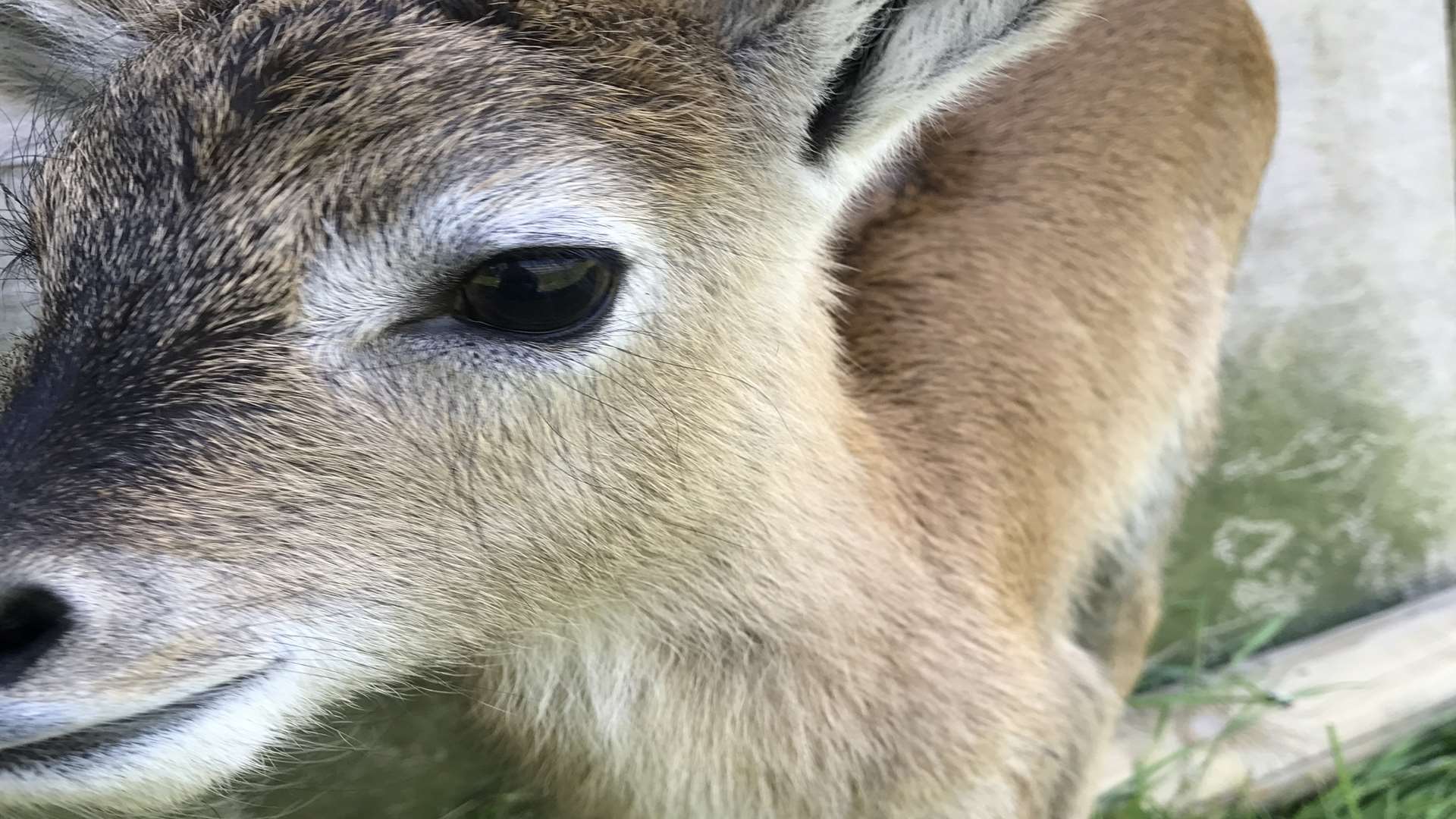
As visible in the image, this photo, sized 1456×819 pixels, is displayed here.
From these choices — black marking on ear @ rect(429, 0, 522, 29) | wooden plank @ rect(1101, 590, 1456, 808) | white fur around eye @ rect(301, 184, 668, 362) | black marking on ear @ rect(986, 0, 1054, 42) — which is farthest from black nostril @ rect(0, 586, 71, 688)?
wooden plank @ rect(1101, 590, 1456, 808)

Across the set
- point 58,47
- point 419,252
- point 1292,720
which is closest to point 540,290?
point 419,252

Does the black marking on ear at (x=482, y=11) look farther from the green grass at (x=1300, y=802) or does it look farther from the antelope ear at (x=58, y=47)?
the green grass at (x=1300, y=802)

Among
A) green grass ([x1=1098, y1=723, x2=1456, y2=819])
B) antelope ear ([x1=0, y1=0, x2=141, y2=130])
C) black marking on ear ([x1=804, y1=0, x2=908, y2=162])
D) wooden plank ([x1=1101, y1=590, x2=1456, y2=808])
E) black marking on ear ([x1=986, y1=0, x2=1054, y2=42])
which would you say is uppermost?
antelope ear ([x1=0, y1=0, x2=141, y2=130])

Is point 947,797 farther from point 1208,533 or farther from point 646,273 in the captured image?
point 1208,533

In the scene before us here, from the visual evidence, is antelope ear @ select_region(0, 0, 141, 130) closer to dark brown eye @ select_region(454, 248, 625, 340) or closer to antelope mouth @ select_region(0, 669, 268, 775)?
dark brown eye @ select_region(454, 248, 625, 340)

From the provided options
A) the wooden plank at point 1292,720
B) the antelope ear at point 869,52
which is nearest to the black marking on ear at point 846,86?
the antelope ear at point 869,52
